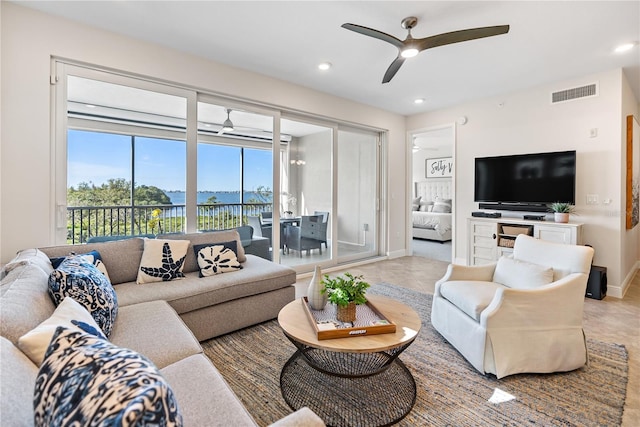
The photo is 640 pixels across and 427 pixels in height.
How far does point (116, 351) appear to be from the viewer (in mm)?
737

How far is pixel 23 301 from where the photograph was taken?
1.31 m

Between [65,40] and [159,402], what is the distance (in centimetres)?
345

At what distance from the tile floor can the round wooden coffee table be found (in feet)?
3.91

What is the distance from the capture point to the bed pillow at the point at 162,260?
259cm

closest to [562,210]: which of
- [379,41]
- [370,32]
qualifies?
[379,41]

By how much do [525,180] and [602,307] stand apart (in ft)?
5.95

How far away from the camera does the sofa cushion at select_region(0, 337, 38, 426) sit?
0.75 meters

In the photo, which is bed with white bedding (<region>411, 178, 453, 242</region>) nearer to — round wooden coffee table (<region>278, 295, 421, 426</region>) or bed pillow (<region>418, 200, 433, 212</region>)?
bed pillow (<region>418, 200, 433, 212</region>)

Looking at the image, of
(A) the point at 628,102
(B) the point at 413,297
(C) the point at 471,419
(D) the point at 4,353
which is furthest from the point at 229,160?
(A) the point at 628,102

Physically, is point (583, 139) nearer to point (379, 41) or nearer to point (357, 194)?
point (379, 41)

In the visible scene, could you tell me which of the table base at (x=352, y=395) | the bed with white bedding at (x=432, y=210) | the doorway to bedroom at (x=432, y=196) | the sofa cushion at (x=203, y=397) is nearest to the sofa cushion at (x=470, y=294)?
the table base at (x=352, y=395)

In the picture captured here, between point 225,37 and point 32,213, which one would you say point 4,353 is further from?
point 225,37

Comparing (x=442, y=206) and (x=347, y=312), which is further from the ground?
(x=442, y=206)

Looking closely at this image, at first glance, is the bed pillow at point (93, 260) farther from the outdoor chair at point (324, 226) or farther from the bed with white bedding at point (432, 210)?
the bed with white bedding at point (432, 210)
